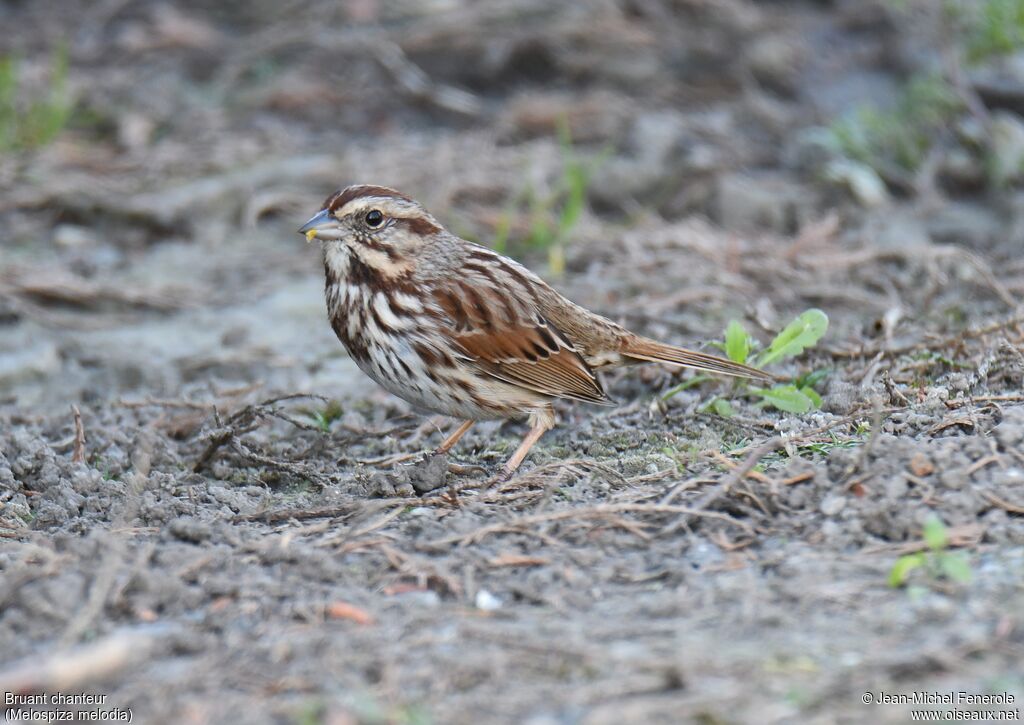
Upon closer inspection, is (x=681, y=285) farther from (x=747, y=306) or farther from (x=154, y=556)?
(x=154, y=556)

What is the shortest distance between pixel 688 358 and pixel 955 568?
1.82 metres

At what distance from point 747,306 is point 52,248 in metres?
3.55

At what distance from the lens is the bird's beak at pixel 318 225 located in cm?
469

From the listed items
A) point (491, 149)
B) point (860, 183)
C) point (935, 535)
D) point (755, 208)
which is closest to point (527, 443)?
point (935, 535)

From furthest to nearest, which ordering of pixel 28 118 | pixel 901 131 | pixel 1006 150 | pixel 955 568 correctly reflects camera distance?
pixel 28 118 < pixel 901 131 < pixel 1006 150 < pixel 955 568

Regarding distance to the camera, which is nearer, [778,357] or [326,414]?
[778,357]

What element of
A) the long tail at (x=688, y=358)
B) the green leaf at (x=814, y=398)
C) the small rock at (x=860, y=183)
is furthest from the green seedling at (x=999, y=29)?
the green leaf at (x=814, y=398)

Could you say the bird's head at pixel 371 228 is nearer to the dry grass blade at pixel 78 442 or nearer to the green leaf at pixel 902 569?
the dry grass blade at pixel 78 442

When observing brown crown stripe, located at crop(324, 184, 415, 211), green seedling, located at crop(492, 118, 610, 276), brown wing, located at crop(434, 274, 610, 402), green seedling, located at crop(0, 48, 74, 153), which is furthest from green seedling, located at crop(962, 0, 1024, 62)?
green seedling, located at crop(0, 48, 74, 153)

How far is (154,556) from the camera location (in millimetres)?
3510

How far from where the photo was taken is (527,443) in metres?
4.69

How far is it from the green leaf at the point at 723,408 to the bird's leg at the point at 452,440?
0.87 meters

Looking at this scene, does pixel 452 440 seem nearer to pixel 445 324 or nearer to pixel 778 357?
pixel 445 324

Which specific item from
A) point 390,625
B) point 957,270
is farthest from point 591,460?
point 957,270
